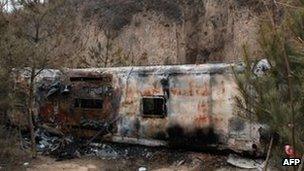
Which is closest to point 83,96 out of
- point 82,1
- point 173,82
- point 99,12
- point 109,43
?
point 173,82

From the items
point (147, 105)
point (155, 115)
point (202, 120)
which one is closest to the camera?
Answer: point (202, 120)

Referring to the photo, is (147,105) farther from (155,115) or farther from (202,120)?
(202,120)

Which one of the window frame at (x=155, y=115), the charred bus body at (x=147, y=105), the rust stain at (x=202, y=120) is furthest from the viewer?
the window frame at (x=155, y=115)

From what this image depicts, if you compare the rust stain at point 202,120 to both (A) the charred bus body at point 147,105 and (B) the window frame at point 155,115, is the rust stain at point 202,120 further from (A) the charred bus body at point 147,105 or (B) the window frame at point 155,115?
(B) the window frame at point 155,115

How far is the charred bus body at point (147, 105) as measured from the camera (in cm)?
955

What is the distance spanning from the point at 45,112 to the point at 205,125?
14.3 feet

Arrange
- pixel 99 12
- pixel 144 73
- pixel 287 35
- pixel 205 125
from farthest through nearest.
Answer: pixel 99 12
pixel 144 73
pixel 205 125
pixel 287 35

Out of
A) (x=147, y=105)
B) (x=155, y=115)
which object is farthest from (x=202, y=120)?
(x=147, y=105)

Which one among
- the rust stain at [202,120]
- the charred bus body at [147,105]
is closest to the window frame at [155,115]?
the charred bus body at [147,105]

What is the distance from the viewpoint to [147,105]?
10.5 m

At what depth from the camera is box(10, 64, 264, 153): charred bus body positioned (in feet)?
31.3

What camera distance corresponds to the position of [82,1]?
78.9 ft

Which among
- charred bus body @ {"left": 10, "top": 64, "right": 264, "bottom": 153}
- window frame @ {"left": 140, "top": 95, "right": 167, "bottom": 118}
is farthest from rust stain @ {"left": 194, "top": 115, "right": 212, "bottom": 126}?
window frame @ {"left": 140, "top": 95, "right": 167, "bottom": 118}

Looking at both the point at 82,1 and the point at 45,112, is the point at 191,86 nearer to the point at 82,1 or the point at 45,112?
the point at 45,112
